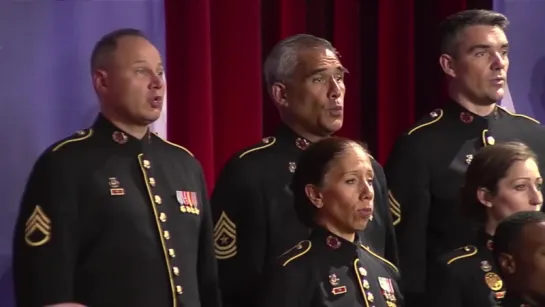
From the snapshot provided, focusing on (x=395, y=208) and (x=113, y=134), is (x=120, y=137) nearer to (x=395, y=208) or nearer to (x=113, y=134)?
(x=113, y=134)

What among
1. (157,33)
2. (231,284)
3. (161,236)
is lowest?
(231,284)

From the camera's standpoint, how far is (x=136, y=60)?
10.9 ft

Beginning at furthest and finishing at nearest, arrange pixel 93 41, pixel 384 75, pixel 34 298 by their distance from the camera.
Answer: pixel 384 75
pixel 93 41
pixel 34 298

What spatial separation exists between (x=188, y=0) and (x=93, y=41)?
43cm

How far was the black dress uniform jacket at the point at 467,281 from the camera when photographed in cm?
329

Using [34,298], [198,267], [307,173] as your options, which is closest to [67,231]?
[34,298]

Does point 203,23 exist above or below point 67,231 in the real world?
above

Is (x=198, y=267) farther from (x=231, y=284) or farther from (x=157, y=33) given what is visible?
(x=157, y=33)

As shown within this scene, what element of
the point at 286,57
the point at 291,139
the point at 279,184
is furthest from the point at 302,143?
the point at 286,57

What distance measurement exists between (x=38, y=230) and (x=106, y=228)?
0.17 metres

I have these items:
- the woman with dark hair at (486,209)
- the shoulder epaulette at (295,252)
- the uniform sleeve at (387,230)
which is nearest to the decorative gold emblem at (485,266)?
the woman with dark hair at (486,209)

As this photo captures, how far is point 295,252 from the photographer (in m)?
3.25

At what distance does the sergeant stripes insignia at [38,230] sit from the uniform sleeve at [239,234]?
0.62 m

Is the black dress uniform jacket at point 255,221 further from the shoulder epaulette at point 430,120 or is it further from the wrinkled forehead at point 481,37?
the wrinkled forehead at point 481,37
